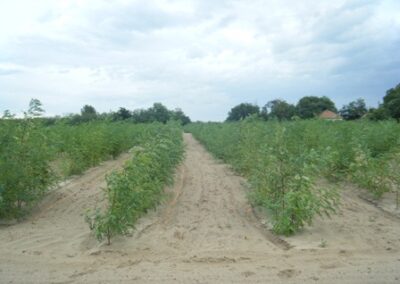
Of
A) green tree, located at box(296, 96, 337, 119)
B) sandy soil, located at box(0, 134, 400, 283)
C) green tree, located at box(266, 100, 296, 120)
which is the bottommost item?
sandy soil, located at box(0, 134, 400, 283)

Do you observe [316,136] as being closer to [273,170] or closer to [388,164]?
[388,164]

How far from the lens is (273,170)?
27.1 feet

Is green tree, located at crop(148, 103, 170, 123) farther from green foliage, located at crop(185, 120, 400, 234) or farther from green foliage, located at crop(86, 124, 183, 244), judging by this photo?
green foliage, located at crop(86, 124, 183, 244)

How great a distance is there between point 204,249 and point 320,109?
215ft

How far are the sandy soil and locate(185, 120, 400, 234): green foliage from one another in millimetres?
409

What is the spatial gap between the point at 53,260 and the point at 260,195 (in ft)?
12.6

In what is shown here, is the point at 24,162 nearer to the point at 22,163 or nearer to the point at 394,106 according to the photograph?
the point at 22,163

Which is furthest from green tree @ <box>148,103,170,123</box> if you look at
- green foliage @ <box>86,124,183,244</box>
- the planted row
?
Result: green foliage @ <box>86,124,183,244</box>

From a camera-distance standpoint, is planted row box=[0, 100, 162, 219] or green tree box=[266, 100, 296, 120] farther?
green tree box=[266, 100, 296, 120]

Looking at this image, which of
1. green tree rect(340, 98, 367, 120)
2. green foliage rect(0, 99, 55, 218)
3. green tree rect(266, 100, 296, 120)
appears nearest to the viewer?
green foliage rect(0, 99, 55, 218)

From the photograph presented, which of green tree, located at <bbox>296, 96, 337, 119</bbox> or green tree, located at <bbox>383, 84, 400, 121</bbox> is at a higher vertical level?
green tree, located at <bbox>296, 96, 337, 119</bbox>

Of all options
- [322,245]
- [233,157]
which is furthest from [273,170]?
[233,157]

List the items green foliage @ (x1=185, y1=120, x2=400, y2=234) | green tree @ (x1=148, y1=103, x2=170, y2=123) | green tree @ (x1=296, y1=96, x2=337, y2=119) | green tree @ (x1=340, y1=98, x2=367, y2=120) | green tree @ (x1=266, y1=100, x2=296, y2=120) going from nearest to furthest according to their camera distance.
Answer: green foliage @ (x1=185, y1=120, x2=400, y2=234) → green tree @ (x1=266, y1=100, x2=296, y2=120) → green tree @ (x1=340, y1=98, x2=367, y2=120) → green tree @ (x1=148, y1=103, x2=170, y2=123) → green tree @ (x1=296, y1=96, x2=337, y2=119)

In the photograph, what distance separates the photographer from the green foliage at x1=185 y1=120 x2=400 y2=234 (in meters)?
7.46
